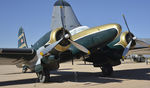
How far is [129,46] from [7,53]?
8.47 m

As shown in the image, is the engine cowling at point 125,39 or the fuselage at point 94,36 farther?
the engine cowling at point 125,39

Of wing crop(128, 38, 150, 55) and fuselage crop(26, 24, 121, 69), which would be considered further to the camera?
wing crop(128, 38, 150, 55)

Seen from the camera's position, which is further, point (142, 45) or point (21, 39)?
point (21, 39)

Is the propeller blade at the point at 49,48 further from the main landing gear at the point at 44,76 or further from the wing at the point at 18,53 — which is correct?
the main landing gear at the point at 44,76

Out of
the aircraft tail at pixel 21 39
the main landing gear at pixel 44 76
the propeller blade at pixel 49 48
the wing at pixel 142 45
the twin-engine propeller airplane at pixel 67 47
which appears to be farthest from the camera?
the aircraft tail at pixel 21 39

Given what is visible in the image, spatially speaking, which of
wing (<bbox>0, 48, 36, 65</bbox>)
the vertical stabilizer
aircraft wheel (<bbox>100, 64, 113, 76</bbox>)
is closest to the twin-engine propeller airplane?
wing (<bbox>0, 48, 36, 65</bbox>)

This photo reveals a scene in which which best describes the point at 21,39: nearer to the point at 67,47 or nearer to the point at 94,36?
the point at 67,47

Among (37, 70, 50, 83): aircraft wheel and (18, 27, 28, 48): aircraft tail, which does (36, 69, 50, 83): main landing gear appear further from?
(18, 27, 28, 48): aircraft tail

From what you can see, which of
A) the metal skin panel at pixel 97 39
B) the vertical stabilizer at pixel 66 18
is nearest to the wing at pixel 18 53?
the metal skin panel at pixel 97 39

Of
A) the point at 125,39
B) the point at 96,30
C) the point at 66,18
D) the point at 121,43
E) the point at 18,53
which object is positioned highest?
the point at 66,18

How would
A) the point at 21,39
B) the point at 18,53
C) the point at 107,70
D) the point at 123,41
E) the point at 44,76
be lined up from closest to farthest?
the point at 18,53 < the point at 44,76 < the point at 123,41 < the point at 107,70 < the point at 21,39

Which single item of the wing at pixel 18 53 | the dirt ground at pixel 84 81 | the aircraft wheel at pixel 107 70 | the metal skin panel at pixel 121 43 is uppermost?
the metal skin panel at pixel 121 43

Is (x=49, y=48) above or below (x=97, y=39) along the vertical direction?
below

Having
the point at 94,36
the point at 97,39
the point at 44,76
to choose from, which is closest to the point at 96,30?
the point at 94,36
